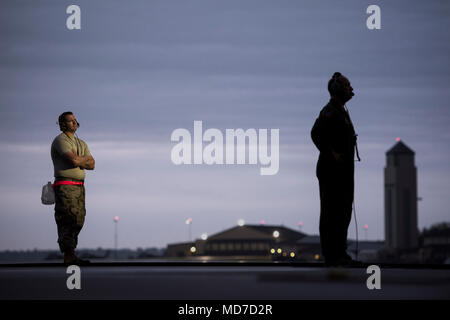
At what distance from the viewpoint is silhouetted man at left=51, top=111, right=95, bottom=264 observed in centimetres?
948

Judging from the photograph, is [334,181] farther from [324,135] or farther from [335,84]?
[335,84]

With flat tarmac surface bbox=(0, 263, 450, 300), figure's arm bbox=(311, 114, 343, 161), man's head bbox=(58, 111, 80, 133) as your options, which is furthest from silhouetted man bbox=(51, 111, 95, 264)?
figure's arm bbox=(311, 114, 343, 161)

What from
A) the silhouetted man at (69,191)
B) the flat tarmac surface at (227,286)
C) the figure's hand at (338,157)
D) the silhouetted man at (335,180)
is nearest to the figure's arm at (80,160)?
the silhouetted man at (69,191)

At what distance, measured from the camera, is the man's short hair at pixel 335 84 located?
29.8 feet

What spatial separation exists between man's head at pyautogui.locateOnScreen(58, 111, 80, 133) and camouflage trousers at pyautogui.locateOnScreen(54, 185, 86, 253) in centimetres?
88

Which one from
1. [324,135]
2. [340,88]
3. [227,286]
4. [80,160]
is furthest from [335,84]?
[227,286]

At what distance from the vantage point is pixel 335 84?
9.10m

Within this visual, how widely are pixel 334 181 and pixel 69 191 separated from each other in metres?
3.30
